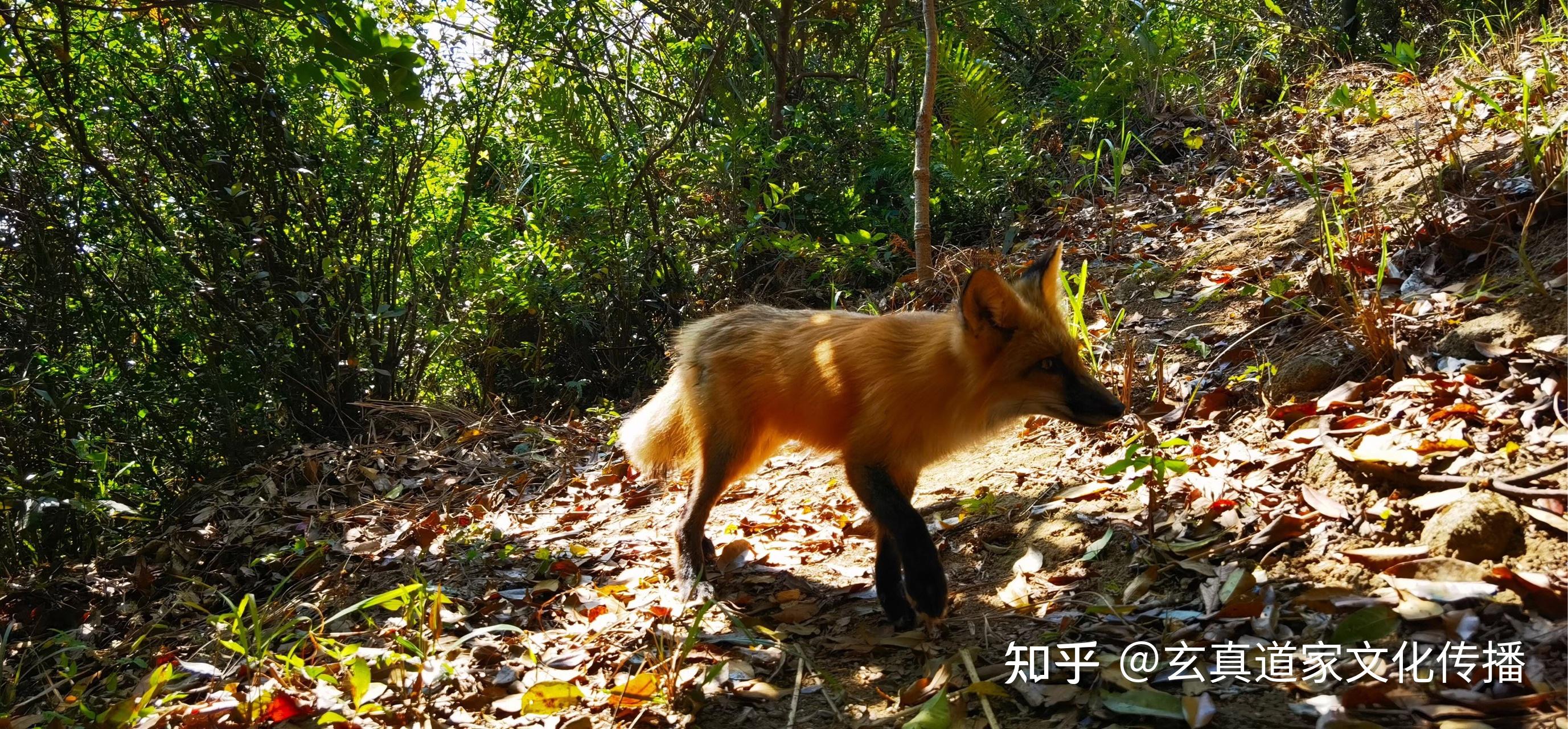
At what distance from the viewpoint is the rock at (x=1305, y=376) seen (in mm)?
4430

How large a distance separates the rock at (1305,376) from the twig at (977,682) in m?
2.22

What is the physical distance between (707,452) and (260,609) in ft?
7.58

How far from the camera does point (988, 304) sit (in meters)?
4.11

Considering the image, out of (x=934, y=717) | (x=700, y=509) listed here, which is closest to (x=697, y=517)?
(x=700, y=509)

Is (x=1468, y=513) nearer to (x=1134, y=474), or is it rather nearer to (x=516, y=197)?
(x=1134, y=474)

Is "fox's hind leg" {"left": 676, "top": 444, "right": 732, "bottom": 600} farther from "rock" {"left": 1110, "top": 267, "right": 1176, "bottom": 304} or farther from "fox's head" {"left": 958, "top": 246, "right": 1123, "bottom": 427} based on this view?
"rock" {"left": 1110, "top": 267, "right": 1176, "bottom": 304}

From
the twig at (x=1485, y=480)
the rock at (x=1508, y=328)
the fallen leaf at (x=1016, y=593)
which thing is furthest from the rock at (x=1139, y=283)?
the fallen leaf at (x=1016, y=593)

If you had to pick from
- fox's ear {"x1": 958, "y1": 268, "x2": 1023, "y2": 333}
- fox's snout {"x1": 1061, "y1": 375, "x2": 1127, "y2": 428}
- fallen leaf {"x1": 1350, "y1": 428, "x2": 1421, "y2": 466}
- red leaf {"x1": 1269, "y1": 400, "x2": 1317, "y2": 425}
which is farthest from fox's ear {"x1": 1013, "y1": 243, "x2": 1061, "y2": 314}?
fallen leaf {"x1": 1350, "y1": 428, "x2": 1421, "y2": 466}

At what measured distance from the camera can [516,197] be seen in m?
8.11

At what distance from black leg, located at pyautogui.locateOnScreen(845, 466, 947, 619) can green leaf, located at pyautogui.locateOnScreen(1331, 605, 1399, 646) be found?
4.51ft

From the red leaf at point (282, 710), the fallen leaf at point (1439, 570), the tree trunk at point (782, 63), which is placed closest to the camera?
the fallen leaf at point (1439, 570)

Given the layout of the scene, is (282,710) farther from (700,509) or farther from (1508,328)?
(1508,328)

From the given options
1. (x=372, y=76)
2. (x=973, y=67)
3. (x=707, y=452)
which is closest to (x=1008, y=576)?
(x=707, y=452)

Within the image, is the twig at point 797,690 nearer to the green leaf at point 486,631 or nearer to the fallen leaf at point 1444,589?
the green leaf at point 486,631
